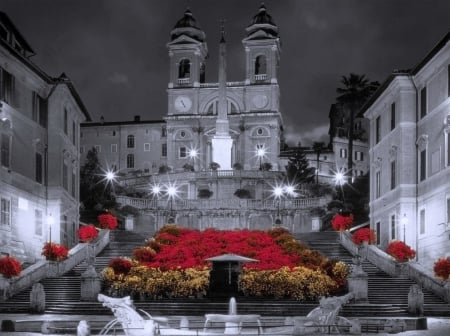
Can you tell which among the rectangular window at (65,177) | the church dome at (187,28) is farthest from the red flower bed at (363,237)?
the church dome at (187,28)

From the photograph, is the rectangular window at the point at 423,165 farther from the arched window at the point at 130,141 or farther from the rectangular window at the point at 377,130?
the arched window at the point at 130,141

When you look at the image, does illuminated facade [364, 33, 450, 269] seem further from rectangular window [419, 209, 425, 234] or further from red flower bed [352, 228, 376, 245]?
red flower bed [352, 228, 376, 245]

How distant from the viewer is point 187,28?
444 ft

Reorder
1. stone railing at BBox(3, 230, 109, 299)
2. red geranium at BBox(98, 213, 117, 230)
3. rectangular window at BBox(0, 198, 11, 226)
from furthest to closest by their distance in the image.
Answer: red geranium at BBox(98, 213, 117, 230) < rectangular window at BBox(0, 198, 11, 226) < stone railing at BBox(3, 230, 109, 299)

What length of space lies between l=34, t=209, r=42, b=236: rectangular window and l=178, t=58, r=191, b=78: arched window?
8356 cm

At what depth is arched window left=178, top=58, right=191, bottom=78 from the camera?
13500 centimetres

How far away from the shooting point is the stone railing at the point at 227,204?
78.5m

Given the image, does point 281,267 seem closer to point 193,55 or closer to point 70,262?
point 70,262

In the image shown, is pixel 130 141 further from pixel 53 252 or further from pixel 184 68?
pixel 53 252

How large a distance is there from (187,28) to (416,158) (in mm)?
87213

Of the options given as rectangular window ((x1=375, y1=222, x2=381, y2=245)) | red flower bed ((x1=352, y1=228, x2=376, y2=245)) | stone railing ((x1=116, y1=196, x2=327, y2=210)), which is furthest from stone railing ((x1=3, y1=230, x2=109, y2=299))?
stone railing ((x1=116, y1=196, x2=327, y2=210))

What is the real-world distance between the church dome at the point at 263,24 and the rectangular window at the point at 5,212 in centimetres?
8856

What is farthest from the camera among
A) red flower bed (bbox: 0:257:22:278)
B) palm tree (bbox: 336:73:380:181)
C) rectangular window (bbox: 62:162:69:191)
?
palm tree (bbox: 336:73:380:181)

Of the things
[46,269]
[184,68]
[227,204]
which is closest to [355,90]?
[227,204]
